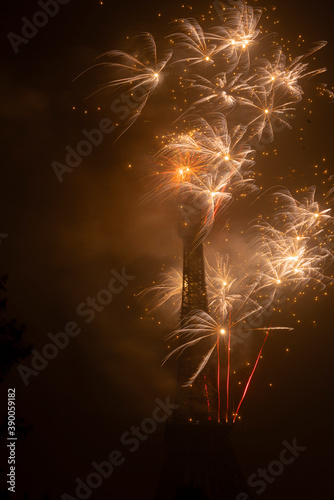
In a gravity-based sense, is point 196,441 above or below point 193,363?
below

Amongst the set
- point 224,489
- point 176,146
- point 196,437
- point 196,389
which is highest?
point 176,146

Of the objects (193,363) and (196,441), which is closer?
(196,441)

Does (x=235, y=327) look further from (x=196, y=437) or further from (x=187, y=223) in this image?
(x=196, y=437)

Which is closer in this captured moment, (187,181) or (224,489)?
(187,181)

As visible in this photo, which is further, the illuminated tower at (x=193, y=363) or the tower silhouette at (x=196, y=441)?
the illuminated tower at (x=193, y=363)

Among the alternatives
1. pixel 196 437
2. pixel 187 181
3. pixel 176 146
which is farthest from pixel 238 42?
pixel 196 437

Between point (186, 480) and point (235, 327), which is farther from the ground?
point (235, 327)

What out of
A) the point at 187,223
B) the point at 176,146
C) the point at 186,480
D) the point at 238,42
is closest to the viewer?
the point at 238,42

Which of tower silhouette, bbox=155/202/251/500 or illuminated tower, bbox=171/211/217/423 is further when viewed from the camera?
illuminated tower, bbox=171/211/217/423
